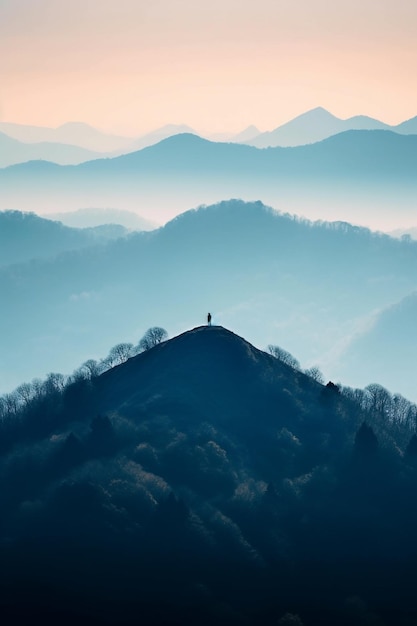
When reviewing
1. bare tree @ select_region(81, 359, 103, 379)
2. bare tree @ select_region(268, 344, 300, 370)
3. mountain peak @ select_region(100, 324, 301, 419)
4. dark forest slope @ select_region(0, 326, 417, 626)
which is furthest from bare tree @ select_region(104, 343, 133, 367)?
bare tree @ select_region(268, 344, 300, 370)

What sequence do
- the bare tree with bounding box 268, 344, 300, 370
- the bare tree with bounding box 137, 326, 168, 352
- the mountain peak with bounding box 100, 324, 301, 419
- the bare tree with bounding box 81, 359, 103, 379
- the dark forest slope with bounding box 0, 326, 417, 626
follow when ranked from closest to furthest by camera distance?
the dark forest slope with bounding box 0, 326, 417, 626 < the mountain peak with bounding box 100, 324, 301, 419 < the bare tree with bounding box 81, 359, 103, 379 < the bare tree with bounding box 268, 344, 300, 370 < the bare tree with bounding box 137, 326, 168, 352

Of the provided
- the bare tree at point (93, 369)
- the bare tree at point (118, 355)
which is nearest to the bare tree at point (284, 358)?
the bare tree at point (118, 355)

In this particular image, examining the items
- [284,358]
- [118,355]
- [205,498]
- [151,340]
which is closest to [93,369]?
[118,355]

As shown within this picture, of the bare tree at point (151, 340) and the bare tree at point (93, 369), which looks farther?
the bare tree at point (151, 340)

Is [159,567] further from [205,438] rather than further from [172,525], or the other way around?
[205,438]

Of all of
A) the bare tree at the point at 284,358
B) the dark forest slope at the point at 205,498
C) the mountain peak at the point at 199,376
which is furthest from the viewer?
the bare tree at the point at 284,358

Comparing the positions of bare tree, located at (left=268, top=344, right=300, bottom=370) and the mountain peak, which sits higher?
bare tree, located at (left=268, top=344, right=300, bottom=370)

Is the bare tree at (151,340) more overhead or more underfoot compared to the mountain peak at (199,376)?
more overhead

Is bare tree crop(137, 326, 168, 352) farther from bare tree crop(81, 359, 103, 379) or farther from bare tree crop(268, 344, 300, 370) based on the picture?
bare tree crop(268, 344, 300, 370)

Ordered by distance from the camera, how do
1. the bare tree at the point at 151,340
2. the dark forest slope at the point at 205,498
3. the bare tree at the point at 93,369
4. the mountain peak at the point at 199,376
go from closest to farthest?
the dark forest slope at the point at 205,498, the mountain peak at the point at 199,376, the bare tree at the point at 93,369, the bare tree at the point at 151,340

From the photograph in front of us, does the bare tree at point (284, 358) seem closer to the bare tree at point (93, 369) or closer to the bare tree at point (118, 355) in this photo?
the bare tree at point (118, 355)

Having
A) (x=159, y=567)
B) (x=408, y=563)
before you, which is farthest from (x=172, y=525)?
(x=408, y=563)

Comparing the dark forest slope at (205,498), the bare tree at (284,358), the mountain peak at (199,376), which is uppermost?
the bare tree at (284,358)

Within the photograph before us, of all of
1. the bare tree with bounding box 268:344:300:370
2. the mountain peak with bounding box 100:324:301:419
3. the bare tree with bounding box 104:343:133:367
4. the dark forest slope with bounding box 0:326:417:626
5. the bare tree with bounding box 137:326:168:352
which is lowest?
the dark forest slope with bounding box 0:326:417:626
